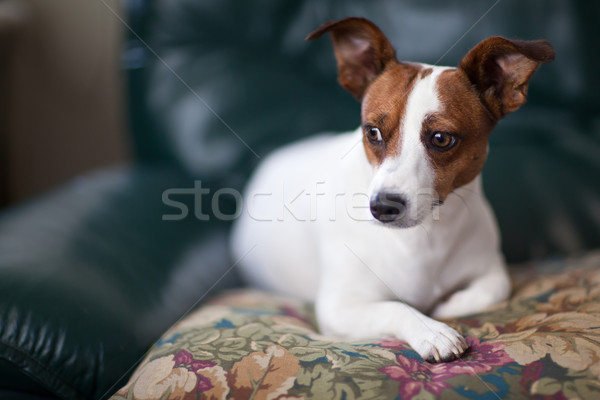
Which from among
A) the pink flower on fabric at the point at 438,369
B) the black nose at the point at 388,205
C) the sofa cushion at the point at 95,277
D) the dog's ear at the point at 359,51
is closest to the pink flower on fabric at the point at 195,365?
the sofa cushion at the point at 95,277

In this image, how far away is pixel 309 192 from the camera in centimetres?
152

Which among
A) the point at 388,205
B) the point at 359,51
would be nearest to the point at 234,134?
the point at 359,51

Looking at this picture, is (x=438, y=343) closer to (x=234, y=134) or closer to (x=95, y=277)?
(x=95, y=277)

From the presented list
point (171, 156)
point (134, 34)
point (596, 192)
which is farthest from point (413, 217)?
point (134, 34)

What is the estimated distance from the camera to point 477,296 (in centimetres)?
127

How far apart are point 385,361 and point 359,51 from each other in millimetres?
706

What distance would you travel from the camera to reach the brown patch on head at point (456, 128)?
110 cm

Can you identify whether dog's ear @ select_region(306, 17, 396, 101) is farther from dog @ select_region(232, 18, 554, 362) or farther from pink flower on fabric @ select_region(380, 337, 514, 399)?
pink flower on fabric @ select_region(380, 337, 514, 399)

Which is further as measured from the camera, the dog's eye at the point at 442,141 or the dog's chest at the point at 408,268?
the dog's chest at the point at 408,268

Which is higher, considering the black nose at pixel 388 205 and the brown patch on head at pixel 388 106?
the brown patch on head at pixel 388 106

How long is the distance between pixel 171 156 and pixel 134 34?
48 cm

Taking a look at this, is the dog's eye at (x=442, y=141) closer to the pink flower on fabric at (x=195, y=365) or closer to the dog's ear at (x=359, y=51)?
the dog's ear at (x=359, y=51)

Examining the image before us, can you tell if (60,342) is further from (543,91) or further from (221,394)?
(543,91)

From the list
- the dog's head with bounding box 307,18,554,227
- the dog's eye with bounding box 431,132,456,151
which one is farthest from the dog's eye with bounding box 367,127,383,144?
the dog's eye with bounding box 431,132,456,151
